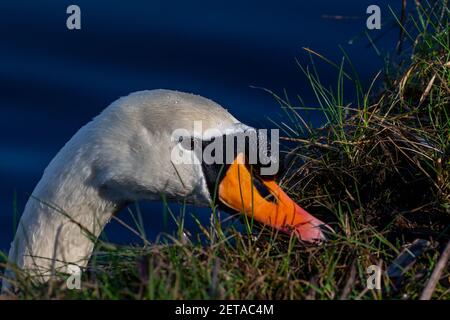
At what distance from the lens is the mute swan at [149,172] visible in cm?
566

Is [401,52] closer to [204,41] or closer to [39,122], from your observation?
[204,41]

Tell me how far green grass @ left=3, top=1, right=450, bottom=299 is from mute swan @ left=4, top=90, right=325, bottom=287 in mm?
165

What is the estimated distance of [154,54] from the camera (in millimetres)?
10344

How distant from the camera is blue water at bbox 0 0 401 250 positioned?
32.2ft

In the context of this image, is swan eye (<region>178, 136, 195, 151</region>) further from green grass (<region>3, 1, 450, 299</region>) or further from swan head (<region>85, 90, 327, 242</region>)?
green grass (<region>3, 1, 450, 299</region>)

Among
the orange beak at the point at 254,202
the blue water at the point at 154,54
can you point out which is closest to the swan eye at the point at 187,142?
the orange beak at the point at 254,202

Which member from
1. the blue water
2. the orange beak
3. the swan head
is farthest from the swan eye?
the blue water

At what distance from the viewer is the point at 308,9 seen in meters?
10.7

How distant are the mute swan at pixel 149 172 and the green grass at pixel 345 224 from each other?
165 millimetres

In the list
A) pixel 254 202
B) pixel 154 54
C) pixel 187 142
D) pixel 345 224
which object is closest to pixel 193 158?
pixel 187 142

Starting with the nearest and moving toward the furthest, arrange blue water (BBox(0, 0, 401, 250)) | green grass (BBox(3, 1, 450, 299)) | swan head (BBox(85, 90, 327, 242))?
1. green grass (BBox(3, 1, 450, 299))
2. swan head (BBox(85, 90, 327, 242))
3. blue water (BBox(0, 0, 401, 250))

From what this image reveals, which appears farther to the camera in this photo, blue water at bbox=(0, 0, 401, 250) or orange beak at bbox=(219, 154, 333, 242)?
blue water at bbox=(0, 0, 401, 250)
